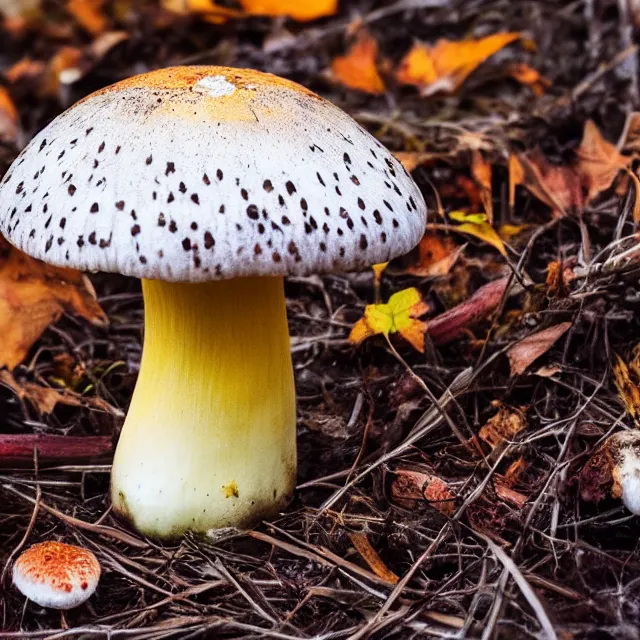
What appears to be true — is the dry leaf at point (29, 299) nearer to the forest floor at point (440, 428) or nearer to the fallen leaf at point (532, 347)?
the forest floor at point (440, 428)

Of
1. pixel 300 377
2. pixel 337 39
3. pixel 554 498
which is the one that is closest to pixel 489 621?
pixel 554 498

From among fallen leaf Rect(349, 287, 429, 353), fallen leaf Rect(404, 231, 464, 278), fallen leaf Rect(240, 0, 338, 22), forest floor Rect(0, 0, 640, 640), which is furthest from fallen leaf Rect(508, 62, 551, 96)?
fallen leaf Rect(349, 287, 429, 353)

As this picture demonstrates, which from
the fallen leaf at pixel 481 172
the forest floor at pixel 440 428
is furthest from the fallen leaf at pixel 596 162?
the fallen leaf at pixel 481 172

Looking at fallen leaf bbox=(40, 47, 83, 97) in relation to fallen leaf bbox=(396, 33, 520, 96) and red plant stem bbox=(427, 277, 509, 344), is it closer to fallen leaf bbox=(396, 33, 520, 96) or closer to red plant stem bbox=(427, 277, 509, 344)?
fallen leaf bbox=(396, 33, 520, 96)

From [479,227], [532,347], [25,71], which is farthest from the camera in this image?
[25,71]

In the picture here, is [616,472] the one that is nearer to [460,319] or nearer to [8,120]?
[460,319]

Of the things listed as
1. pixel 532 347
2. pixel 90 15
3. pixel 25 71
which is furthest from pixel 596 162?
pixel 90 15

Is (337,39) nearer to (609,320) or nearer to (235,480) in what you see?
(609,320)
